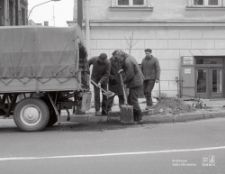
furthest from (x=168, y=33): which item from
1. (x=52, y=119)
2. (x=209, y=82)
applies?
(x=52, y=119)

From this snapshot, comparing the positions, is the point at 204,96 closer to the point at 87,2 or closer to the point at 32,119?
the point at 87,2

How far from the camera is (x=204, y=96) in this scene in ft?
63.2

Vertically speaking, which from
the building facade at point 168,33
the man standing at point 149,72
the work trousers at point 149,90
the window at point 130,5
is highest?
the window at point 130,5

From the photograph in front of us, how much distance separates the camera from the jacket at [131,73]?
1098 centimetres

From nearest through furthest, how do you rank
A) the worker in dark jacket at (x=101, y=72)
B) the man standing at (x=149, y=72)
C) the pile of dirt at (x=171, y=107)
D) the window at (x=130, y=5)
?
the worker in dark jacket at (x=101, y=72)
the pile of dirt at (x=171, y=107)
the man standing at (x=149, y=72)
the window at (x=130, y=5)

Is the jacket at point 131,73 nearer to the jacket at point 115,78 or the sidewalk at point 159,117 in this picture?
the sidewalk at point 159,117

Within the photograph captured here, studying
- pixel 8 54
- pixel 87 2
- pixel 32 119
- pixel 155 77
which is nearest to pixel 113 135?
pixel 32 119

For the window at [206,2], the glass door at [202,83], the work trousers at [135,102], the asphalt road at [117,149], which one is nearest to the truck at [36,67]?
the asphalt road at [117,149]

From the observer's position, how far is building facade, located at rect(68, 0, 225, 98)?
727 inches

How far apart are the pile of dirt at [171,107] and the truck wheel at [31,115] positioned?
3429 mm

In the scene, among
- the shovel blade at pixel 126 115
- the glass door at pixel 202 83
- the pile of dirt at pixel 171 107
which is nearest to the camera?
the shovel blade at pixel 126 115

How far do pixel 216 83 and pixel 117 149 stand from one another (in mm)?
12763

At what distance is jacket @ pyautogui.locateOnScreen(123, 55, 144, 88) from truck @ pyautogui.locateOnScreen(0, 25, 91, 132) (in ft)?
4.82

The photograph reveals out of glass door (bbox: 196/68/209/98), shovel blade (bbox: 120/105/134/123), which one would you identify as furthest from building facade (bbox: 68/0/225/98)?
shovel blade (bbox: 120/105/134/123)
